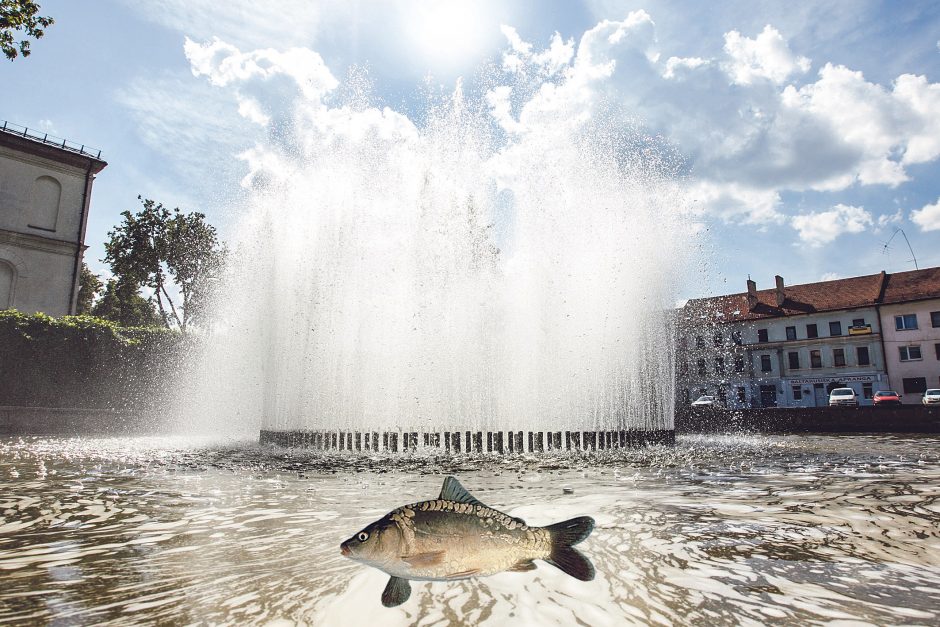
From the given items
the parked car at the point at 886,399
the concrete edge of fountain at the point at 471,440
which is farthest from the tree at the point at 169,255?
the parked car at the point at 886,399

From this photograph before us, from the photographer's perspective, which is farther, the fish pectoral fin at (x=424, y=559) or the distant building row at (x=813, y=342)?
the distant building row at (x=813, y=342)

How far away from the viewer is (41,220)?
105 feet

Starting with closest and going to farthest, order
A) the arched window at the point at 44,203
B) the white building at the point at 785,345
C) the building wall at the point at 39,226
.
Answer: the building wall at the point at 39,226 → the arched window at the point at 44,203 → the white building at the point at 785,345

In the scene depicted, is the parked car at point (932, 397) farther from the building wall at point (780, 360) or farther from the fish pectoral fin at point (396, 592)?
the fish pectoral fin at point (396, 592)

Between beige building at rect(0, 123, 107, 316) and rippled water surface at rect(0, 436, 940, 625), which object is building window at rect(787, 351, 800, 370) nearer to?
rippled water surface at rect(0, 436, 940, 625)

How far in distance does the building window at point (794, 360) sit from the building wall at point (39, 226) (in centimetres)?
5827

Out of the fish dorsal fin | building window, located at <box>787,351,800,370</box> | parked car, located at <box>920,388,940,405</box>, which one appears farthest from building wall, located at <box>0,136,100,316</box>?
building window, located at <box>787,351,800,370</box>

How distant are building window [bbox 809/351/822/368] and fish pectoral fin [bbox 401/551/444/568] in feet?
184

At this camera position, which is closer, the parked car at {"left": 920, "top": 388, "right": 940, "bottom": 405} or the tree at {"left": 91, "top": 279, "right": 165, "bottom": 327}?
the parked car at {"left": 920, "top": 388, "right": 940, "bottom": 405}

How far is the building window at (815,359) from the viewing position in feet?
154

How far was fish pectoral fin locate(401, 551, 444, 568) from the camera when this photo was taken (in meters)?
1.14

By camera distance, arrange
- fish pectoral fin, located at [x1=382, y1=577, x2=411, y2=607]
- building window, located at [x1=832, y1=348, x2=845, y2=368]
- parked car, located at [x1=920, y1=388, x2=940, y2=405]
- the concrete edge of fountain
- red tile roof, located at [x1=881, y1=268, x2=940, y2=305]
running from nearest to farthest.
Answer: fish pectoral fin, located at [x1=382, y1=577, x2=411, y2=607]
the concrete edge of fountain
parked car, located at [x1=920, y1=388, x2=940, y2=405]
red tile roof, located at [x1=881, y1=268, x2=940, y2=305]
building window, located at [x1=832, y1=348, x2=845, y2=368]

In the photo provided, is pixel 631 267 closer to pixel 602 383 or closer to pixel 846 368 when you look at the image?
pixel 602 383

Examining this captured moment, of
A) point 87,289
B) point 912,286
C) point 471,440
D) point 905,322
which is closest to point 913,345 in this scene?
point 905,322
